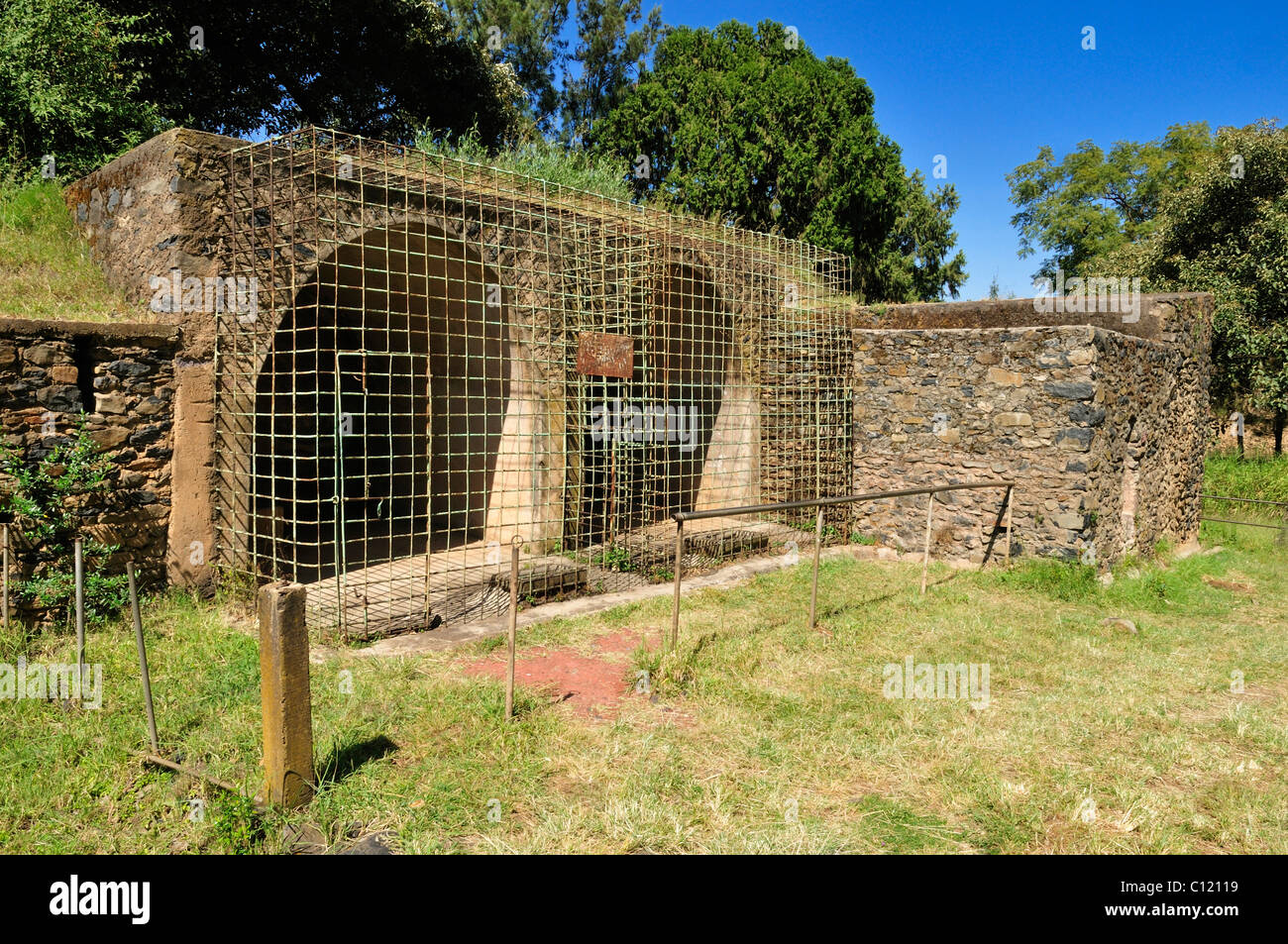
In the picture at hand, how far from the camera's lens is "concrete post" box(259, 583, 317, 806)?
3.37 m

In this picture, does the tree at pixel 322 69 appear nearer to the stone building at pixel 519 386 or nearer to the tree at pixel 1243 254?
the stone building at pixel 519 386

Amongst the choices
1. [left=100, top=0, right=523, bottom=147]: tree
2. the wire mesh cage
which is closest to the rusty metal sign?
the wire mesh cage

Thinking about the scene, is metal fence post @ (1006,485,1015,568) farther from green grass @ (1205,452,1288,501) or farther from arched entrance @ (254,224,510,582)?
green grass @ (1205,452,1288,501)

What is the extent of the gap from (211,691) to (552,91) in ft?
84.1

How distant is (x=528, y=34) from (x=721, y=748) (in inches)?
1047

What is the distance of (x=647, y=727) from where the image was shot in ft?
15.1

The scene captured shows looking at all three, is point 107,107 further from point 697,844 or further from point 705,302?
point 697,844

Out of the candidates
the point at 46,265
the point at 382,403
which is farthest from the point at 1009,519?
the point at 46,265

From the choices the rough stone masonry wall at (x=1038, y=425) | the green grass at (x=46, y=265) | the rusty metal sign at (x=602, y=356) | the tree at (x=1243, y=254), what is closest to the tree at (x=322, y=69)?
the green grass at (x=46, y=265)

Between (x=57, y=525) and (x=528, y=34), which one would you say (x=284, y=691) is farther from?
(x=528, y=34)

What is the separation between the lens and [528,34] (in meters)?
25.4

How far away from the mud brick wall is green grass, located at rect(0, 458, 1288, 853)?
0.70 meters
